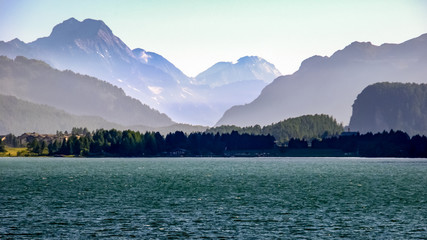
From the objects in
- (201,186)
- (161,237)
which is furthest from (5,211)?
(201,186)

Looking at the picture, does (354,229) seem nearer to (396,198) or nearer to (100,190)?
(396,198)

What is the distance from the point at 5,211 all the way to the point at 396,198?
2989 inches

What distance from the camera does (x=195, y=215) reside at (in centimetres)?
9600

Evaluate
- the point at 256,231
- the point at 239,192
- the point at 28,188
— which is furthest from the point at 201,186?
the point at 256,231

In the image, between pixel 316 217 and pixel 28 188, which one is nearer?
pixel 316 217

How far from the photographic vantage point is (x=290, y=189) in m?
150

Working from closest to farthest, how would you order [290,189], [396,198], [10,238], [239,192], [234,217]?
1. [10,238]
2. [234,217]
3. [396,198]
4. [239,192]
5. [290,189]

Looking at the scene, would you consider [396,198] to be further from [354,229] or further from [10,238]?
[10,238]

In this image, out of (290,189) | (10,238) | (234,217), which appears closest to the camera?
(10,238)

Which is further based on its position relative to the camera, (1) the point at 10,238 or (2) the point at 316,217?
(2) the point at 316,217

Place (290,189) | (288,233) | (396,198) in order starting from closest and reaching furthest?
1. (288,233)
2. (396,198)
3. (290,189)

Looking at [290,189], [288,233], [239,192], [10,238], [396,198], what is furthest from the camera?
[290,189]

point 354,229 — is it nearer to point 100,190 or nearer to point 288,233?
point 288,233

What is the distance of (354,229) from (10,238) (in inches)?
1738
